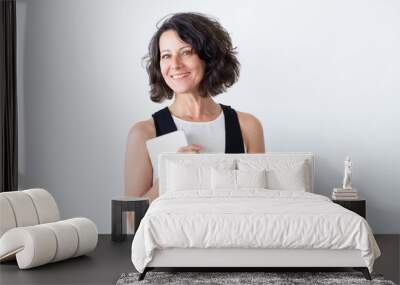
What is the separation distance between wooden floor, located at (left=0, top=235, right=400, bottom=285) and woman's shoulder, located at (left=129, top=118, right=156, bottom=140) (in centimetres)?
130

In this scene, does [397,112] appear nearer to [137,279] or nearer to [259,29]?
[259,29]

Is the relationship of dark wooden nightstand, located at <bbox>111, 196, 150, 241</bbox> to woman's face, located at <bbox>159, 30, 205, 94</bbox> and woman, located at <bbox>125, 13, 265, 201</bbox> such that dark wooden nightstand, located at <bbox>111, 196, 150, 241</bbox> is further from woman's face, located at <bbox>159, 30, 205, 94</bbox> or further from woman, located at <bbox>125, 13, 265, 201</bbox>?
woman's face, located at <bbox>159, 30, 205, 94</bbox>

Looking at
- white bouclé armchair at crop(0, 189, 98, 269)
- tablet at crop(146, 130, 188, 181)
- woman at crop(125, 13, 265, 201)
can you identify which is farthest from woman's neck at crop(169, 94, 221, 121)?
white bouclé armchair at crop(0, 189, 98, 269)

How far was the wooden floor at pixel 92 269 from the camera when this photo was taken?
5.40 metres

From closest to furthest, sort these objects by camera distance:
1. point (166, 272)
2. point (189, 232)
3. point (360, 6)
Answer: point (189, 232), point (166, 272), point (360, 6)

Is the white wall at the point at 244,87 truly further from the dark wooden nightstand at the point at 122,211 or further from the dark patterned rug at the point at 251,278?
the dark patterned rug at the point at 251,278

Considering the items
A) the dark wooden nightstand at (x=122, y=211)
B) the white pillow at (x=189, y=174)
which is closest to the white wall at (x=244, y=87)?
the dark wooden nightstand at (x=122, y=211)

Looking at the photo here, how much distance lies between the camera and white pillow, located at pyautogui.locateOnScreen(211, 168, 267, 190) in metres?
6.62

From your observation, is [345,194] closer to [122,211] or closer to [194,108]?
[194,108]

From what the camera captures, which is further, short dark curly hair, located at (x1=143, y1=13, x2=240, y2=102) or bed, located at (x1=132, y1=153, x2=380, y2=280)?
short dark curly hair, located at (x1=143, y1=13, x2=240, y2=102)

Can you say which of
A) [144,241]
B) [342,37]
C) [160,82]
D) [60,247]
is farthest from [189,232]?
[342,37]

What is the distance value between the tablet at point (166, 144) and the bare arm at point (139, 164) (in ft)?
0.24

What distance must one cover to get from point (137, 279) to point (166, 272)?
318 mm

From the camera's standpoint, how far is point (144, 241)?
206 inches
